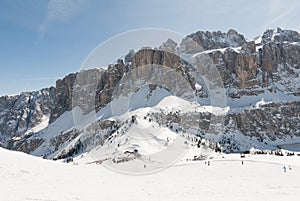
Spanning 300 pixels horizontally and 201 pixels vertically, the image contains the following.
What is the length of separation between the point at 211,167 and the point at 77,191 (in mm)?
25990

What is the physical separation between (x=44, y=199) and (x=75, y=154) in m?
146

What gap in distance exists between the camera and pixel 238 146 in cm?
17712

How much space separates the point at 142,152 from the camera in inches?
3465

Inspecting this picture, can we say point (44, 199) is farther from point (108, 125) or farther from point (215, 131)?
point (215, 131)

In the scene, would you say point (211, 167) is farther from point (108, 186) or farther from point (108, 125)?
point (108, 125)

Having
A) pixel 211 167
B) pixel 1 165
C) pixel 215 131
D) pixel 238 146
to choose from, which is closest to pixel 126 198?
pixel 1 165

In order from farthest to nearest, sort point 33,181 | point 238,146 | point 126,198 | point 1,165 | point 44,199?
point 238,146, point 1,165, point 33,181, point 126,198, point 44,199

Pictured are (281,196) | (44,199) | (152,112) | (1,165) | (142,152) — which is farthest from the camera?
(152,112)

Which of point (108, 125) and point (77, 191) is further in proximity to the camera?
point (108, 125)

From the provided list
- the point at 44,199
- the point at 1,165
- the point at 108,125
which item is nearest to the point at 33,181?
the point at 1,165

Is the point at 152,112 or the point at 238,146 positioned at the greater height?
the point at 152,112

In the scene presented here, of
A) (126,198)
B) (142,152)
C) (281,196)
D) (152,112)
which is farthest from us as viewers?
(152,112)

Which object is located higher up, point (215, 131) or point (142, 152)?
point (215, 131)

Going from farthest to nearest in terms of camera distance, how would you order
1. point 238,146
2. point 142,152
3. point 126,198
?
point 238,146
point 142,152
point 126,198
